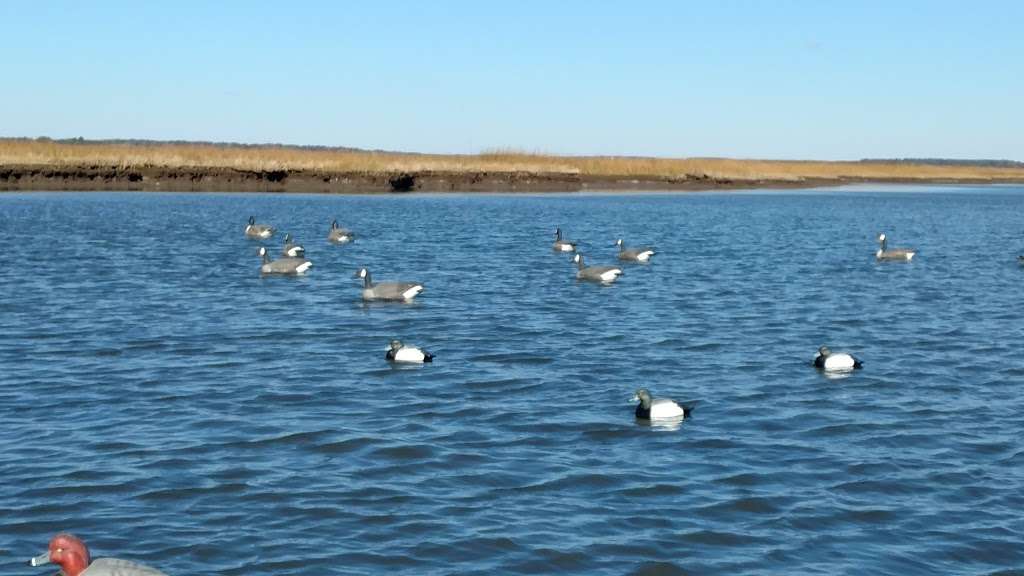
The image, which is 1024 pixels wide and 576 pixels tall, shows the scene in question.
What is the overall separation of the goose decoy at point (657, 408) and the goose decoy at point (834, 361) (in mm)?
4467

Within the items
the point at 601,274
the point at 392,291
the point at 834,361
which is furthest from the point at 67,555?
the point at 601,274

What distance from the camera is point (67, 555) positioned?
30.3 feet

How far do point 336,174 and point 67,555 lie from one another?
78509 mm

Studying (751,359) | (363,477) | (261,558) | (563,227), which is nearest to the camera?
(261,558)

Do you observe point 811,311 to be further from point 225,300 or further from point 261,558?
point 261,558

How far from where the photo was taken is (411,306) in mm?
28938

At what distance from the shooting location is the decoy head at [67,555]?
9203mm

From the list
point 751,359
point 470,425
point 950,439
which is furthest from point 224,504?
point 751,359

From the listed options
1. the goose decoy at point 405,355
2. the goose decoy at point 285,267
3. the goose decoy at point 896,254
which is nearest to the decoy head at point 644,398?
the goose decoy at point 405,355

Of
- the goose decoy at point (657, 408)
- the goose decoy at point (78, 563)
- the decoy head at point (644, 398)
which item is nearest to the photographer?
the goose decoy at point (78, 563)

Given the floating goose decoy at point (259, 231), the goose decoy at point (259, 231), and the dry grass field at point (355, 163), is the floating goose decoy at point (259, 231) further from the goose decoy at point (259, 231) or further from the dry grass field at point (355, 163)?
the dry grass field at point (355, 163)

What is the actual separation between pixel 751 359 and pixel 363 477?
9.77 metres

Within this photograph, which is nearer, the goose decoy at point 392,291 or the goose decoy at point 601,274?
the goose decoy at point 392,291

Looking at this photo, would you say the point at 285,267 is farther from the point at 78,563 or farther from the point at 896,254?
the point at 78,563
